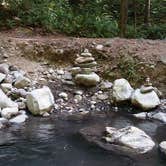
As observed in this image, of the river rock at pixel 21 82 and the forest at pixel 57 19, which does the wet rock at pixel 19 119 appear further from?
the forest at pixel 57 19

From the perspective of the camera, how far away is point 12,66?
10.4 m

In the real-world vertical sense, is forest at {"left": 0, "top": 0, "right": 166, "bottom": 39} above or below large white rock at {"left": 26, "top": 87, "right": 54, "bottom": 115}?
above

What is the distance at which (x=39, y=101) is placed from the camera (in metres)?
8.84

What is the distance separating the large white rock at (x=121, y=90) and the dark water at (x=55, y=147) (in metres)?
0.97

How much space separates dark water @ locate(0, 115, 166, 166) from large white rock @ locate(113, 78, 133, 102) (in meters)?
0.97

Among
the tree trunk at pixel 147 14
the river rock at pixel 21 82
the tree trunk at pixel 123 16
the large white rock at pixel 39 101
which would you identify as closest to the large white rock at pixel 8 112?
the large white rock at pixel 39 101

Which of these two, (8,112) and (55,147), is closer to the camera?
(55,147)

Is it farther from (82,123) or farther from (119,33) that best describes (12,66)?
(119,33)

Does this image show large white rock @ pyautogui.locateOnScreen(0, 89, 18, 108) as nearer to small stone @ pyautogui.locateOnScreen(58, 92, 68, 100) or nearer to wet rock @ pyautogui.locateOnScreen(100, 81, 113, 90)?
small stone @ pyautogui.locateOnScreen(58, 92, 68, 100)

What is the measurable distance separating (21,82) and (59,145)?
2.79 metres

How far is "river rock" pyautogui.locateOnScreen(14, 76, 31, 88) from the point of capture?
31.9 feet

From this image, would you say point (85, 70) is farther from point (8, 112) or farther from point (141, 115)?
point (8, 112)

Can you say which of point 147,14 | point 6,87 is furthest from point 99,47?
point 147,14

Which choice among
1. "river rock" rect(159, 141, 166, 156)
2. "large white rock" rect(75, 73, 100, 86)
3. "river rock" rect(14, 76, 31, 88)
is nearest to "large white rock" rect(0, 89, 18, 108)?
"river rock" rect(14, 76, 31, 88)
